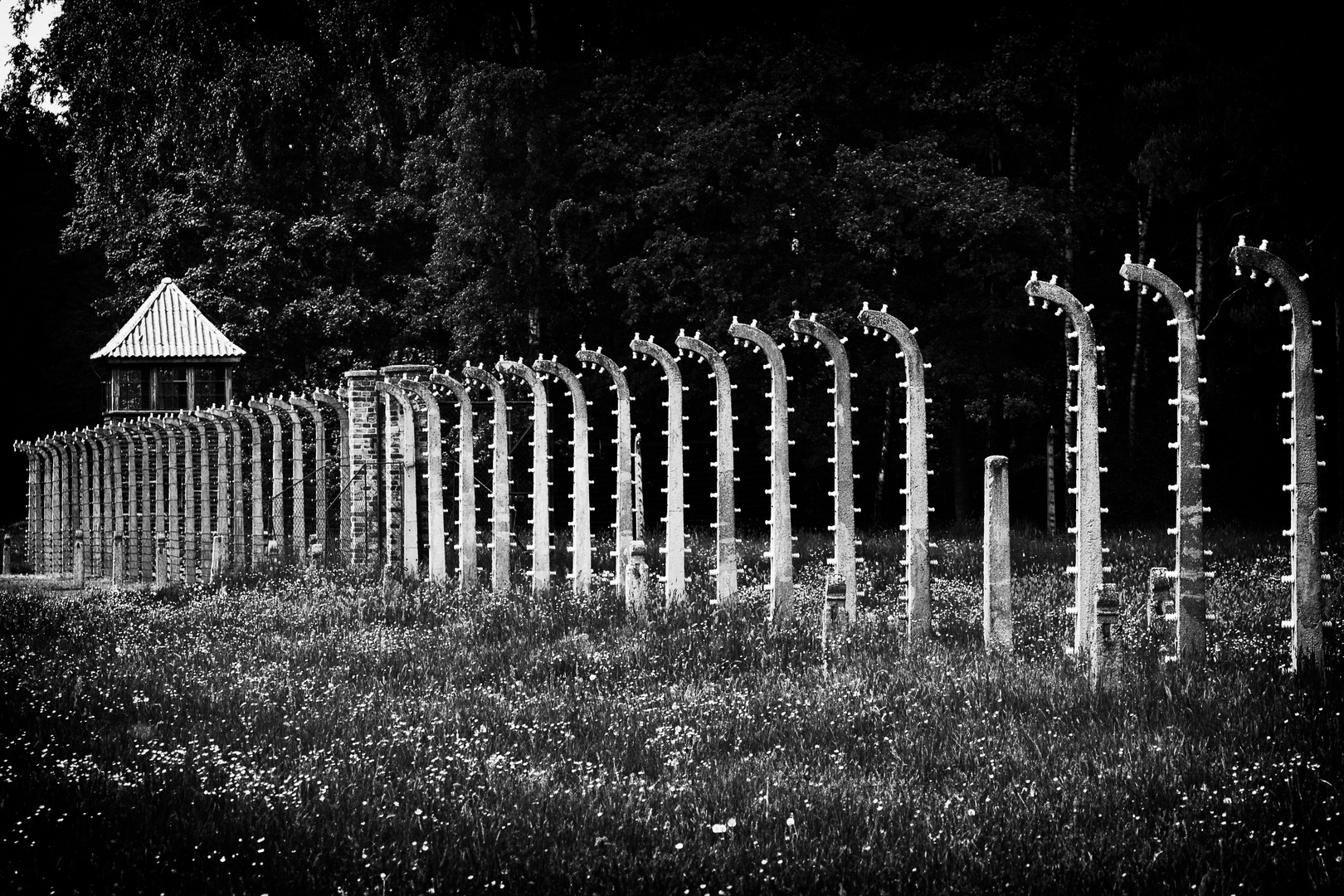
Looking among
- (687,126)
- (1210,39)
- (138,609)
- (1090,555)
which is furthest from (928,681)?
(687,126)

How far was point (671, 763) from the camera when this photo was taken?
713cm

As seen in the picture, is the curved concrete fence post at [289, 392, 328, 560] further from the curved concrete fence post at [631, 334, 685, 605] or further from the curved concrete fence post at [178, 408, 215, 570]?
the curved concrete fence post at [631, 334, 685, 605]

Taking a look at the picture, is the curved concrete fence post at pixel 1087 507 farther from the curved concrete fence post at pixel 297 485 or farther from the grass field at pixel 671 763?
the curved concrete fence post at pixel 297 485

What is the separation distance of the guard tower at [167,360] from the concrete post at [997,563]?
2751 cm

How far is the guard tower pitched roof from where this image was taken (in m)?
34.2

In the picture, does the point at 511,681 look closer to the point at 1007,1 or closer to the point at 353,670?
the point at 353,670

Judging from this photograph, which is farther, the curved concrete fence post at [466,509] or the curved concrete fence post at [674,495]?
the curved concrete fence post at [466,509]

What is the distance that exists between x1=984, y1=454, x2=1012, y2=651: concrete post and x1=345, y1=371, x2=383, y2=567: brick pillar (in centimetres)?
877

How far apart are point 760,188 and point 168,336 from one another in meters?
15.0

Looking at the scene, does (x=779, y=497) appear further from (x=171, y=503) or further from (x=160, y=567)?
(x=171, y=503)

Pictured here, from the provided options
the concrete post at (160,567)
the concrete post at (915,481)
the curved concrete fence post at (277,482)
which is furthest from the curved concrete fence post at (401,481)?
the concrete post at (915,481)

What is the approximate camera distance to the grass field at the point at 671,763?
5672 mm

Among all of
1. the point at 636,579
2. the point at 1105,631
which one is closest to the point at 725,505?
the point at 636,579

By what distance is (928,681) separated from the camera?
8406 mm
